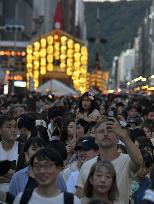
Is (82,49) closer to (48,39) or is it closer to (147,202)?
(48,39)

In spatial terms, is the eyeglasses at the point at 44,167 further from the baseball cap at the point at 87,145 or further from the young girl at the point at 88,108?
the young girl at the point at 88,108

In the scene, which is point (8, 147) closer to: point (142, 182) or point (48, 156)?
point (142, 182)

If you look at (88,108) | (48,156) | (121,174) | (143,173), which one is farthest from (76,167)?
(88,108)

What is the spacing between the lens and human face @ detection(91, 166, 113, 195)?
6.80m

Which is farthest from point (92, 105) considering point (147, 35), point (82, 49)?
point (147, 35)

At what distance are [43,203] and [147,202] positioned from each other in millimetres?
865

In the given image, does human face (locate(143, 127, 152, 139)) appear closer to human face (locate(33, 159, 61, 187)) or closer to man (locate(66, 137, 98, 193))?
man (locate(66, 137, 98, 193))

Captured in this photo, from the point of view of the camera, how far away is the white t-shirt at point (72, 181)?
8.39 m

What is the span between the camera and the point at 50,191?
21.9 feet

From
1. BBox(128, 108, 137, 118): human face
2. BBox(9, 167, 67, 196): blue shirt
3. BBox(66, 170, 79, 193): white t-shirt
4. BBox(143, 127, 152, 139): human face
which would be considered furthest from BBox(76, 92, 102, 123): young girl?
BBox(128, 108, 137, 118): human face

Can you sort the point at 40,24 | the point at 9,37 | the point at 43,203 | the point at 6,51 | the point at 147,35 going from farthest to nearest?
the point at 147,35 < the point at 40,24 < the point at 9,37 < the point at 6,51 < the point at 43,203

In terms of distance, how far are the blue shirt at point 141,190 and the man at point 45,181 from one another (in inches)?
56.0

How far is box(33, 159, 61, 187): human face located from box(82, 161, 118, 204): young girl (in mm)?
274

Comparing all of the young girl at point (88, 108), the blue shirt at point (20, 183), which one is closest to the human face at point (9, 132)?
the blue shirt at point (20, 183)
